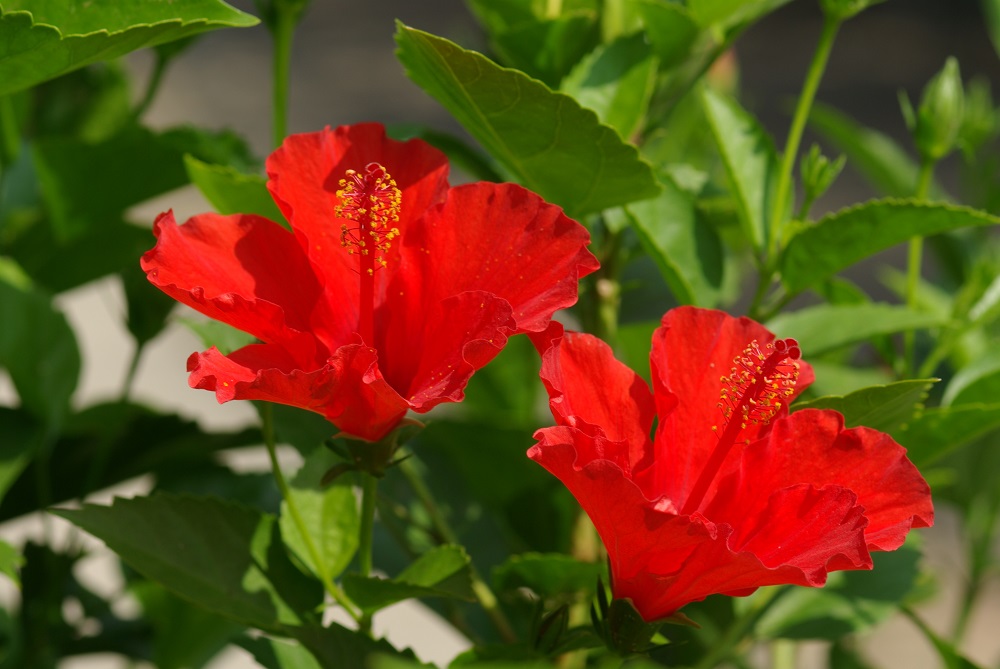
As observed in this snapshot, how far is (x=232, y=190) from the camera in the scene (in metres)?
0.54

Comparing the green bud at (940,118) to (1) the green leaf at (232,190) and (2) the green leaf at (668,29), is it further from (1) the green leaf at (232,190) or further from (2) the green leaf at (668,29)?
(1) the green leaf at (232,190)

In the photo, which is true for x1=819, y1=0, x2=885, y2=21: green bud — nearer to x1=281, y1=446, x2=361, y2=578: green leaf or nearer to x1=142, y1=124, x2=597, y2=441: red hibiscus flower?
x1=142, y1=124, x2=597, y2=441: red hibiscus flower

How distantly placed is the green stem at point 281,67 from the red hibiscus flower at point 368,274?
4.3 inches

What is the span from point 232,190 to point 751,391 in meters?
0.25

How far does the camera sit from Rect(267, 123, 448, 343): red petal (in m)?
0.50

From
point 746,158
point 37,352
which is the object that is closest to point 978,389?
point 746,158

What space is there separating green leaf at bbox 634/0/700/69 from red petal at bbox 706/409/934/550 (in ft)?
0.76

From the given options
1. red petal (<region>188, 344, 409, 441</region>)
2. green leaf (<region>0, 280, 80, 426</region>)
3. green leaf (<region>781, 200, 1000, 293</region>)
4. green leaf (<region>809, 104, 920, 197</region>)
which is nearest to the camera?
red petal (<region>188, 344, 409, 441</region>)

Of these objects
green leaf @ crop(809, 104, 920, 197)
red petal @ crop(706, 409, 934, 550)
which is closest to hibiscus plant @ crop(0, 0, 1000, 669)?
red petal @ crop(706, 409, 934, 550)

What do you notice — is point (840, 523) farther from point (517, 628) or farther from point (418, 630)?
point (418, 630)

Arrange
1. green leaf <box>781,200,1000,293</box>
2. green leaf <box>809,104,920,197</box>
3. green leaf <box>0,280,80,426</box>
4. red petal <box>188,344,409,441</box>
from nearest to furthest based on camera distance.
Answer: red petal <box>188,344,409,441</box>, green leaf <box>781,200,1000,293</box>, green leaf <box>0,280,80,426</box>, green leaf <box>809,104,920,197</box>

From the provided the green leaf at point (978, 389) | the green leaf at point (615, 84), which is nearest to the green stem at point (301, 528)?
the green leaf at point (615, 84)

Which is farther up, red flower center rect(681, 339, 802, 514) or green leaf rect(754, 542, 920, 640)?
red flower center rect(681, 339, 802, 514)

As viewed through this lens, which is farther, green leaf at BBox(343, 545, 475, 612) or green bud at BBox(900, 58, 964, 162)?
green bud at BBox(900, 58, 964, 162)
